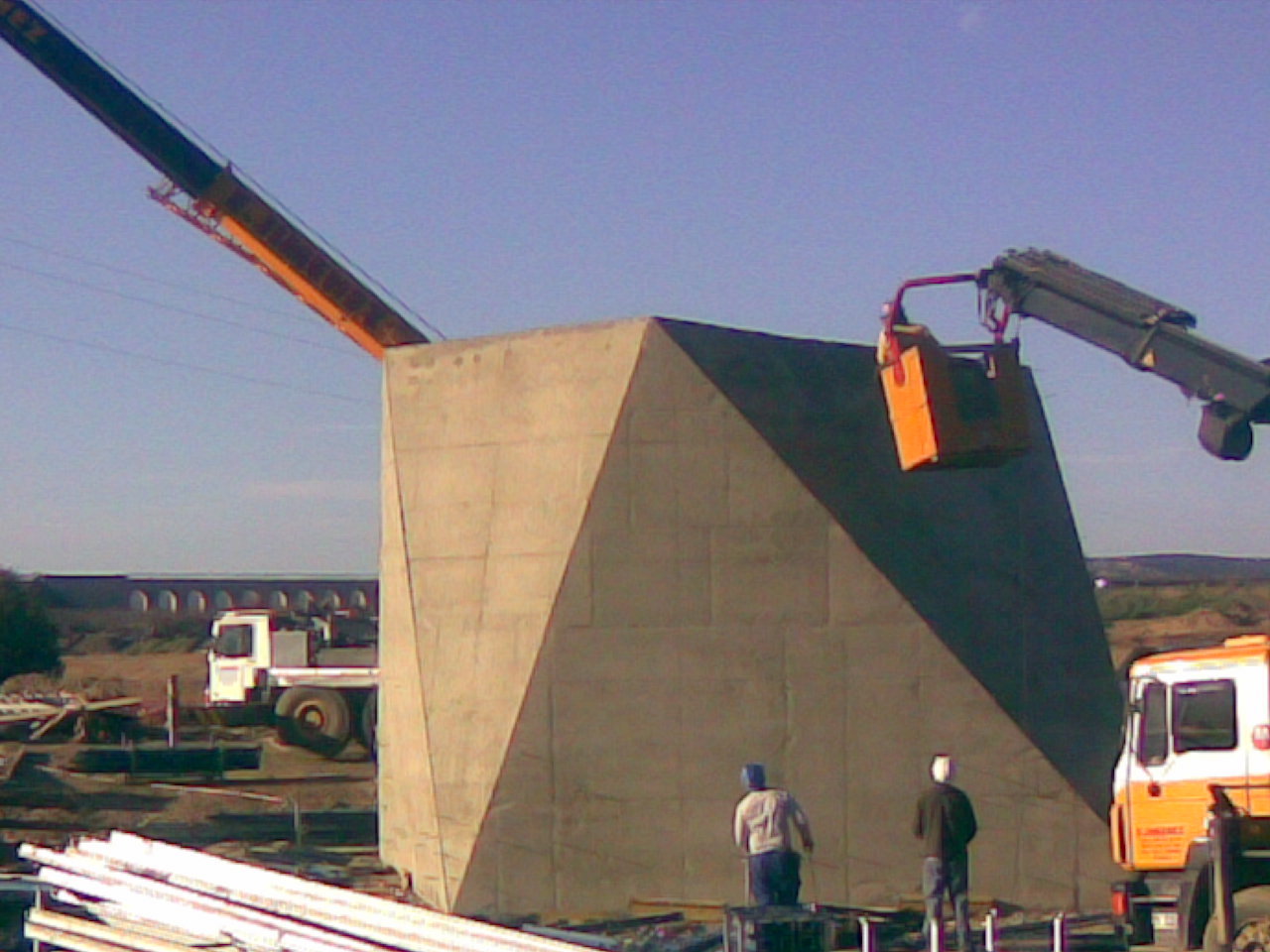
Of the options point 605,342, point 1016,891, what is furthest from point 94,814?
point 1016,891

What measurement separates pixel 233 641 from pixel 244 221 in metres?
10.3

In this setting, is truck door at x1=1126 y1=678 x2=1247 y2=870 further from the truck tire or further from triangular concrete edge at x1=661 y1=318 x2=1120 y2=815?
the truck tire

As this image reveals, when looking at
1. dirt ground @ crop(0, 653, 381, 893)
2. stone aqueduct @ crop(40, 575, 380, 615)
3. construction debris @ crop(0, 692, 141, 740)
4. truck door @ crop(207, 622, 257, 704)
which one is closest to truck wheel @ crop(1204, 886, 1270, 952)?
dirt ground @ crop(0, 653, 381, 893)

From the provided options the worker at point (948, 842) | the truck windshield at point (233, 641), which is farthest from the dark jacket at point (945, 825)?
the truck windshield at point (233, 641)

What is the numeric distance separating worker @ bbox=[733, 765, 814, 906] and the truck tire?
20.3 metres

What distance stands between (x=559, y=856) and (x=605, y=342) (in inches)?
172

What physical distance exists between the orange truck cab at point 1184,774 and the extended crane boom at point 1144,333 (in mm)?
3434

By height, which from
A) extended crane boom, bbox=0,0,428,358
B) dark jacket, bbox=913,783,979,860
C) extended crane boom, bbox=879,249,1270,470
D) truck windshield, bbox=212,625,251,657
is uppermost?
extended crane boom, bbox=0,0,428,358

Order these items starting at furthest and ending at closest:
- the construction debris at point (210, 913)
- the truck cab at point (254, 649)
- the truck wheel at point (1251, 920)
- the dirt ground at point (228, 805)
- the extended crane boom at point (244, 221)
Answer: the truck cab at point (254, 649) < the extended crane boom at point (244, 221) < the dirt ground at point (228, 805) < the truck wheel at point (1251, 920) < the construction debris at point (210, 913)

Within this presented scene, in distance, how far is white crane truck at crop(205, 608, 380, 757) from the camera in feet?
104

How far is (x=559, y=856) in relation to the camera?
50.2ft

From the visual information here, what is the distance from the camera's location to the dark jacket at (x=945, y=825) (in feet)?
40.1

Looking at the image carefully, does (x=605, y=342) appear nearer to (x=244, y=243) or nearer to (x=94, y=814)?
(x=94, y=814)

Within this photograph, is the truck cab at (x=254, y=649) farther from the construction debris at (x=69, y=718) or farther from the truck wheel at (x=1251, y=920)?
the truck wheel at (x=1251, y=920)
